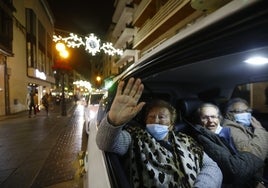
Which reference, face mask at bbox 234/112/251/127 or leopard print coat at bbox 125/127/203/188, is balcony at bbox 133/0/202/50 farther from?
leopard print coat at bbox 125/127/203/188

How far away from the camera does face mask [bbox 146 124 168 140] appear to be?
2294mm

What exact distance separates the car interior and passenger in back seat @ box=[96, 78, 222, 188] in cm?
13

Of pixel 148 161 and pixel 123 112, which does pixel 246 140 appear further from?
pixel 123 112

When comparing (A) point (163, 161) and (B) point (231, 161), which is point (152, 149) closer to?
(A) point (163, 161)

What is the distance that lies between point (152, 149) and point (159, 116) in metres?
0.41

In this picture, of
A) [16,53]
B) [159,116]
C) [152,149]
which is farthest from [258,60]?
[16,53]

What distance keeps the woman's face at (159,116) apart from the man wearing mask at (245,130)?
3.08 feet

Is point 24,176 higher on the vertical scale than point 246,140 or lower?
lower

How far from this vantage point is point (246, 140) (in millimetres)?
2830

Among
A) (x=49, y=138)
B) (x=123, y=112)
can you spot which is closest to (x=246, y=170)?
(x=123, y=112)

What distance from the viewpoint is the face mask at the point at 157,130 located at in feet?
7.52

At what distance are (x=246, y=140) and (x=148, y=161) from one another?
4.46 feet

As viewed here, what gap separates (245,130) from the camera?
117 inches

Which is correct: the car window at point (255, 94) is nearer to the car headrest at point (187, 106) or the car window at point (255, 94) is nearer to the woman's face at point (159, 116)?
the car headrest at point (187, 106)
